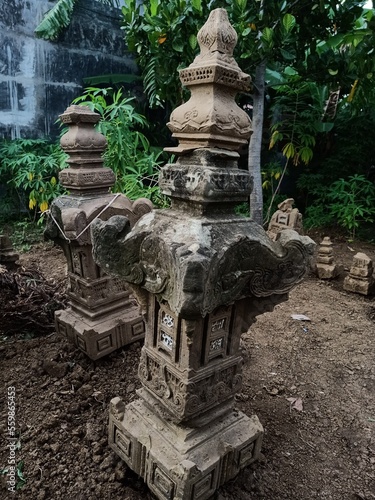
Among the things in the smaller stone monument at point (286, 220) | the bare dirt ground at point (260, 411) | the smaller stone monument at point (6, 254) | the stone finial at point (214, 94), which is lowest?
the bare dirt ground at point (260, 411)

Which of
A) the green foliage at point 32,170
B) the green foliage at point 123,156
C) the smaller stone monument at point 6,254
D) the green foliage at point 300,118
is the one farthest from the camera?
the green foliage at point 300,118

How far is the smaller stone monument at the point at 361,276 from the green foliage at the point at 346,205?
7.86 feet

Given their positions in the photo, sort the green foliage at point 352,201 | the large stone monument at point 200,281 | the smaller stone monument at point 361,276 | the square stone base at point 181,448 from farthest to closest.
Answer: the green foliage at point 352,201
the smaller stone monument at point 361,276
the square stone base at point 181,448
the large stone monument at point 200,281

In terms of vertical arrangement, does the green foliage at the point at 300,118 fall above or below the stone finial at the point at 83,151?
above

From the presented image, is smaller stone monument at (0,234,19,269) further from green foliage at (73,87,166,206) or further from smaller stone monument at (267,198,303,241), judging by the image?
smaller stone monument at (267,198,303,241)

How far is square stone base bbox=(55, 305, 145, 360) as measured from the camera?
2484 mm

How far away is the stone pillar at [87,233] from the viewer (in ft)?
8.03

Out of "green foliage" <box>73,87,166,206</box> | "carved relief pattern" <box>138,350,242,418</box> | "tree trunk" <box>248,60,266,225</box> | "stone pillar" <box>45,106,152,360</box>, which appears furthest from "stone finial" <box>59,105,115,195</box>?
"tree trunk" <box>248,60,266,225</box>

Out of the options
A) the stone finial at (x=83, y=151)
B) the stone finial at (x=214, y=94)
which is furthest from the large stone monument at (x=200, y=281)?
the stone finial at (x=83, y=151)

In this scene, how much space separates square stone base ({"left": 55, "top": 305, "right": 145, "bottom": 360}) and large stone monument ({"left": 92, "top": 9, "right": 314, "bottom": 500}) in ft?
2.66

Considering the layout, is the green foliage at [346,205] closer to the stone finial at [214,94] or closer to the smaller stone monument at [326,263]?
the smaller stone monument at [326,263]

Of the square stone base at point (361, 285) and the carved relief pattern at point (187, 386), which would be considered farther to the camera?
the square stone base at point (361, 285)

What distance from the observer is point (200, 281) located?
116 cm

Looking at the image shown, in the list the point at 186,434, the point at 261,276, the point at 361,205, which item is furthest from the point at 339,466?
the point at 361,205
